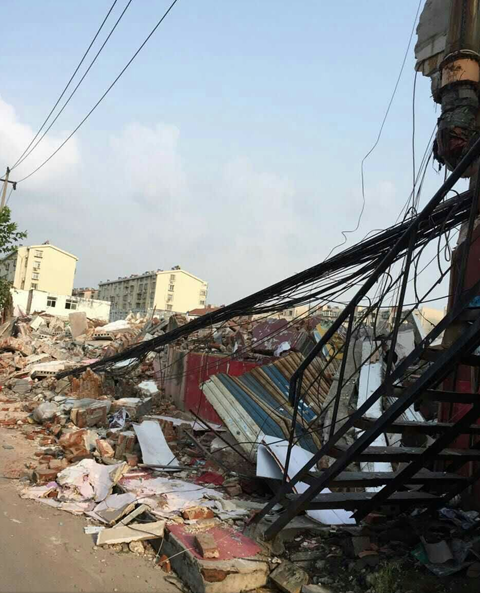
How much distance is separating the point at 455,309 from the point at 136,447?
18.0 feet

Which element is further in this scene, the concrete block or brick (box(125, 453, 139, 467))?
brick (box(125, 453, 139, 467))

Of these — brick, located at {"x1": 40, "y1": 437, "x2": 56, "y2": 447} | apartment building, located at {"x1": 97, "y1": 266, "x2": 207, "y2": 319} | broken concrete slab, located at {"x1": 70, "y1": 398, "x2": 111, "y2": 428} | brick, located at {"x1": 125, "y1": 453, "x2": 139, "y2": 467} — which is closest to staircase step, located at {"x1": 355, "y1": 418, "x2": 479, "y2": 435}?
brick, located at {"x1": 125, "y1": 453, "x2": 139, "y2": 467}

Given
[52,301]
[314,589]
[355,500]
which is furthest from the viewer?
[52,301]

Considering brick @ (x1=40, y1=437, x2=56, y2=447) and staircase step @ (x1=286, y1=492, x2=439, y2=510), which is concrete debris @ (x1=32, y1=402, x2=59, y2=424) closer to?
Result: brick @ (x1=40, y1=437, x2=56, y2=447)

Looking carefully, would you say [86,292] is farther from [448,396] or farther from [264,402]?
[448,396]

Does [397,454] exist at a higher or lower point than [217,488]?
higher

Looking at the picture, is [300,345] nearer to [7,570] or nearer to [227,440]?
[227,440]

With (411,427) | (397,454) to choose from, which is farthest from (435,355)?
(397,454)

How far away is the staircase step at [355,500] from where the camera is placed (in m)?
4.10

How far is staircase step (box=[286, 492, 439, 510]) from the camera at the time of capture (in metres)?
4.10

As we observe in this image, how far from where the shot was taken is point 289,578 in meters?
3.76

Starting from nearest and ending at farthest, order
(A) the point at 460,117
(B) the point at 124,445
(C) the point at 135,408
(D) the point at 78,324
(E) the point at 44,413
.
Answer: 1. (A) the point at 460,117
2. (B) the point at 124,445
3. (E) the point at 44,413
4. (C) the point at 135,408
5. (D) the point at 78,324

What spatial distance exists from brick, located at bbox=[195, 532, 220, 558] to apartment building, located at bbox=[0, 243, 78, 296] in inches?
2513

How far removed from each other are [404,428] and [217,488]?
3.16 meters
